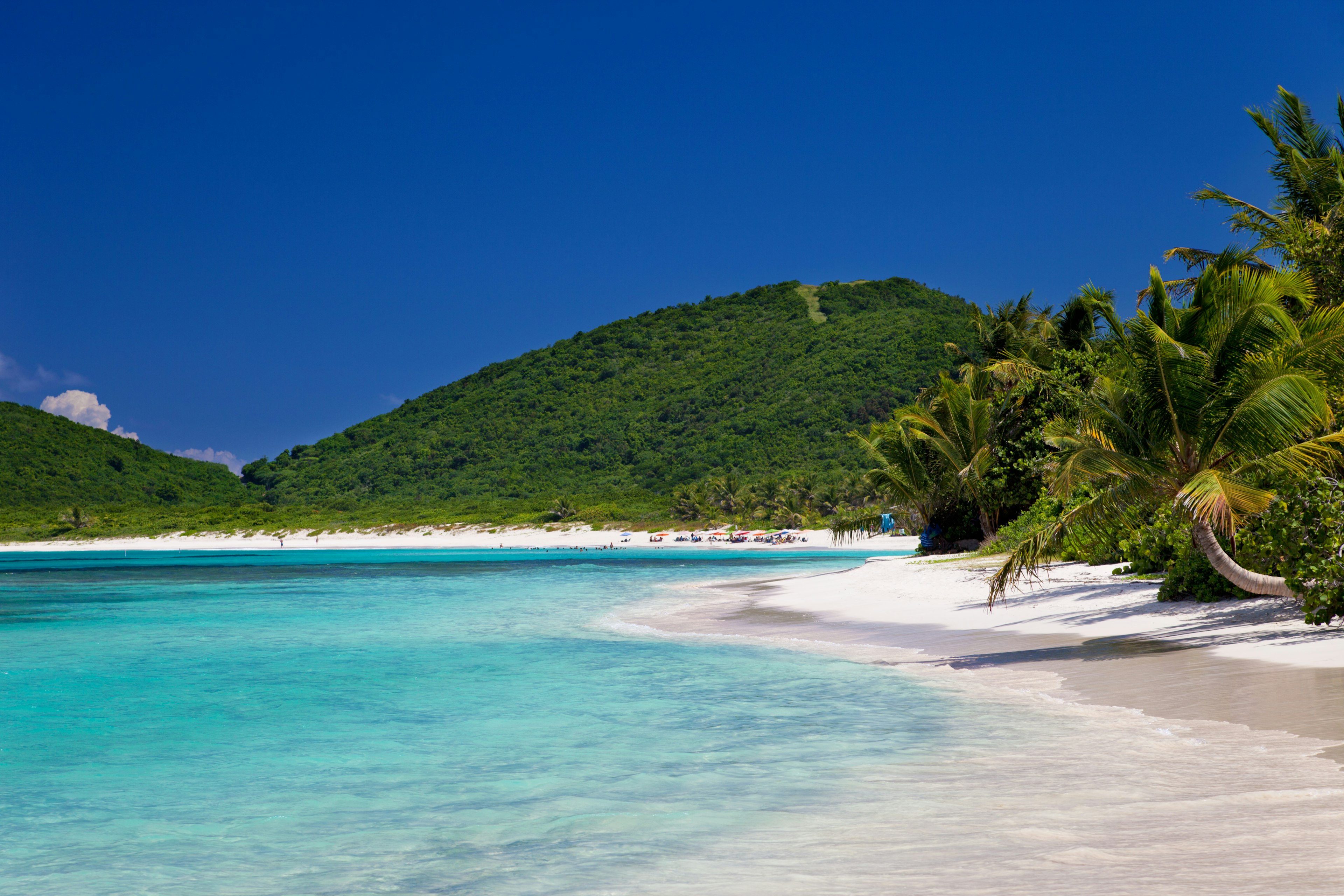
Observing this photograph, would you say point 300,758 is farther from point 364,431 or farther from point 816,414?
point 364,431

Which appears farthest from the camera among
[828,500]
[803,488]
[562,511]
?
[562,511]

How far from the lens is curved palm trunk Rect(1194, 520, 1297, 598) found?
1070cm

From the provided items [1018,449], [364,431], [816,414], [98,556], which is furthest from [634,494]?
[1018,449]

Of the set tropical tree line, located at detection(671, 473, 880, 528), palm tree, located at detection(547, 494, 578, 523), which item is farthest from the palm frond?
palm tree, located at detection(547, 494, 578, 523)

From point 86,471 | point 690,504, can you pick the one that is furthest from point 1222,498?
point 86,471

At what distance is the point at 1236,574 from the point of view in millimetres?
11008

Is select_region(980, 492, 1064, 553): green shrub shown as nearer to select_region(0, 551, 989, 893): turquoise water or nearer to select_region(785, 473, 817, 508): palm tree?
select_region(0, 551, 989, 893): turquoise water

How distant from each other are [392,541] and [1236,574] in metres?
79.8

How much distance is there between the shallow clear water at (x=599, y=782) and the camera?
4770 mm

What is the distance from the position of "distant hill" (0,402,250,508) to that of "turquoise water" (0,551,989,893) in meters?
105

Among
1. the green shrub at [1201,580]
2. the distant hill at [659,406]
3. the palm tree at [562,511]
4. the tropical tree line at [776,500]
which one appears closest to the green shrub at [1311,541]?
the green shrub at [1201,580]

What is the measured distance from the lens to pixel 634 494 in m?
98.8

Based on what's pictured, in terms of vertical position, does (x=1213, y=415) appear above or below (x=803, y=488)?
below

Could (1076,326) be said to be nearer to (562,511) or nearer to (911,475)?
(911,475)
